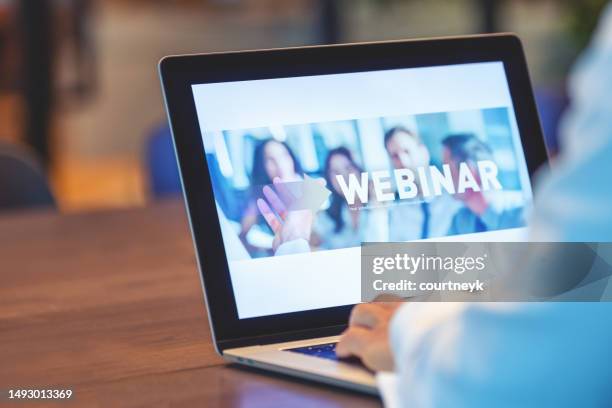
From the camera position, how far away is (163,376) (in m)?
0.81

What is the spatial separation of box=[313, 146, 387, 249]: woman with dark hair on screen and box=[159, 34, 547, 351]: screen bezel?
66mm

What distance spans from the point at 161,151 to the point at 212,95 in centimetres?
159

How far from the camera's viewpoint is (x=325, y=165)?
0.89 meters

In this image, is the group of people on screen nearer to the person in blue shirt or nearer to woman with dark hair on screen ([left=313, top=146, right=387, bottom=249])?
woman with dark hair on screen ([left=313, top=146, right=387, bottom=249])

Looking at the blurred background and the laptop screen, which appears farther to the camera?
the blurred background

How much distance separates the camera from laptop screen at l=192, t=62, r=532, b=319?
86 cm

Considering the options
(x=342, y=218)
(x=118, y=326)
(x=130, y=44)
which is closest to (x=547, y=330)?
(x=342, y=218)

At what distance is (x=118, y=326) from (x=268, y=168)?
25 centimetres

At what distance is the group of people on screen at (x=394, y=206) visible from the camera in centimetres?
88

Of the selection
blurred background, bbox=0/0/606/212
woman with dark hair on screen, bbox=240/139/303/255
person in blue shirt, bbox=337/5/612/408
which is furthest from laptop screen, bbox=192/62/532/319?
blurred background, bbox=0/0/606/212

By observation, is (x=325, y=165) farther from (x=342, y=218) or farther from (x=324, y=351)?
(x=324, y=351)

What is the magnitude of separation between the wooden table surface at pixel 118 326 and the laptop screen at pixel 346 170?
0.10 m

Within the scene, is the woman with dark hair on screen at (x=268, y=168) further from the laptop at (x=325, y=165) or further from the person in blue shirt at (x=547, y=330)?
the person in blue shirt at (x=547, y=330)

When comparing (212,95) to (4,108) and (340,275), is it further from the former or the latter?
(4,108)
